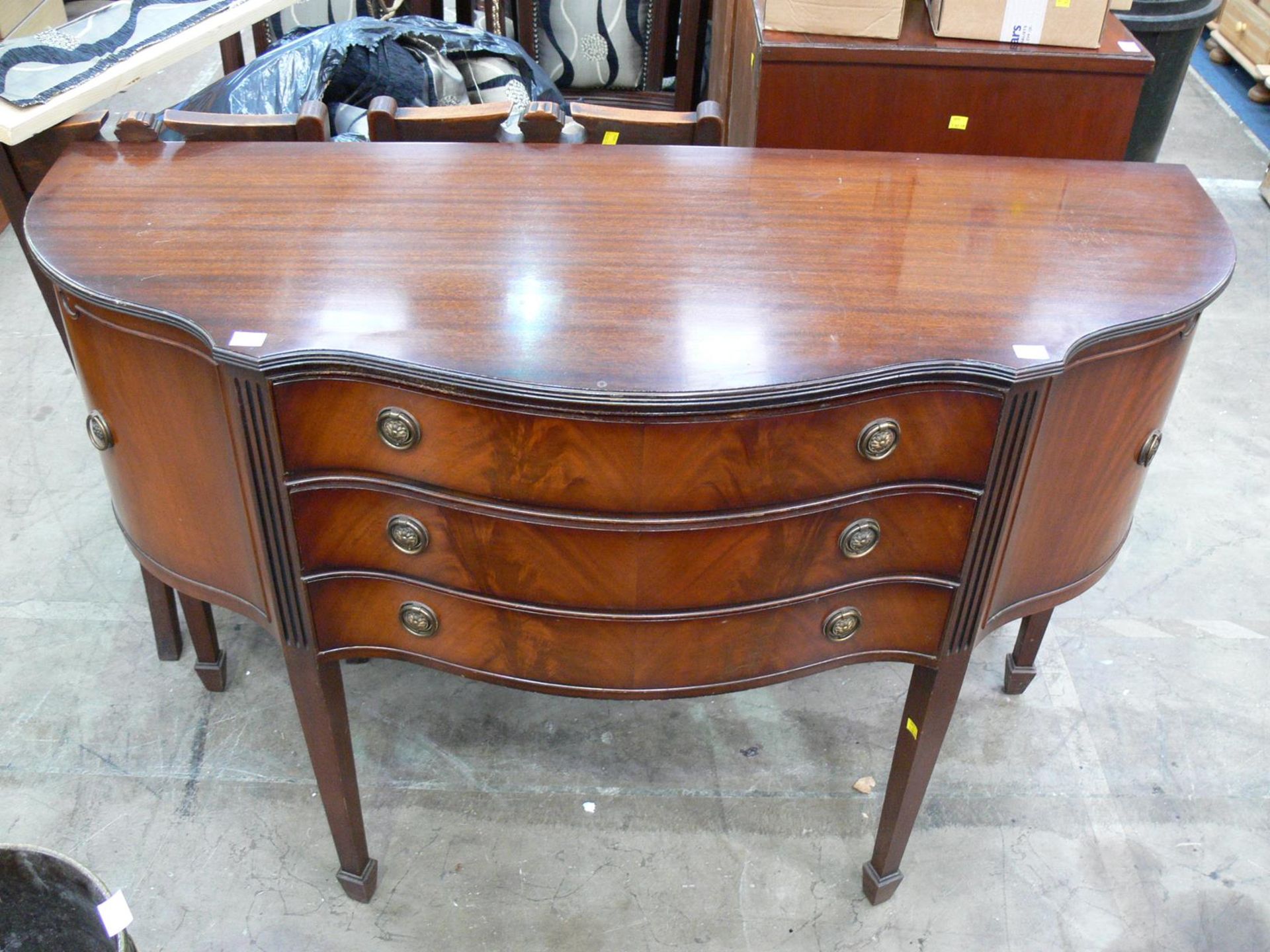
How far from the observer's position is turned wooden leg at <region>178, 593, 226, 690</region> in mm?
1990

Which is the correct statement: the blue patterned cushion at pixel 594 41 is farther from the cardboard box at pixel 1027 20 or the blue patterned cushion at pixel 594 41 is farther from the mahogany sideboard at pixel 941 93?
the cardboard box at pixel 1027 20

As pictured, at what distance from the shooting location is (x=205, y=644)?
79.8 inches

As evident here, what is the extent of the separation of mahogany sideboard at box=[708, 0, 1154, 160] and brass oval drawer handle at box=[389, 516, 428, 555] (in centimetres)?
121

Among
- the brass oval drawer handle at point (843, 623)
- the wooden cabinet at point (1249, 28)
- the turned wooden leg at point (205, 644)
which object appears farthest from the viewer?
the wooden cabinet at point (1249, 28)

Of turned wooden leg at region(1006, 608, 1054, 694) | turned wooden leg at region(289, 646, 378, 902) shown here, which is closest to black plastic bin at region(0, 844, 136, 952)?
turned wooden leg at region(289, 646, 378, 902)

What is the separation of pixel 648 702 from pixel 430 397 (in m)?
1.07

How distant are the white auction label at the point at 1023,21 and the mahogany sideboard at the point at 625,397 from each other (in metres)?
0.60

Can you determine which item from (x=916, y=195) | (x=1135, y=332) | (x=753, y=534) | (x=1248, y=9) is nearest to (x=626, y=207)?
(x=916, y=195)

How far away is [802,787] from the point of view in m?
1.95

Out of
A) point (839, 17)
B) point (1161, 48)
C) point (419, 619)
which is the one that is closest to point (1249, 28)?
point (1161, 48)

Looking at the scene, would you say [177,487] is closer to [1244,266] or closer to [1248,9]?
[1244,266]

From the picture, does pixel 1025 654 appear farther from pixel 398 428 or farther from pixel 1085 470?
pixel 398 428

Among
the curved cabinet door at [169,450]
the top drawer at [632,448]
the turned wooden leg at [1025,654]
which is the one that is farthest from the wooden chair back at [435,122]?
the turned wooden leg at [1025,654]

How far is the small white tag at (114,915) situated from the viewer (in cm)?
123
